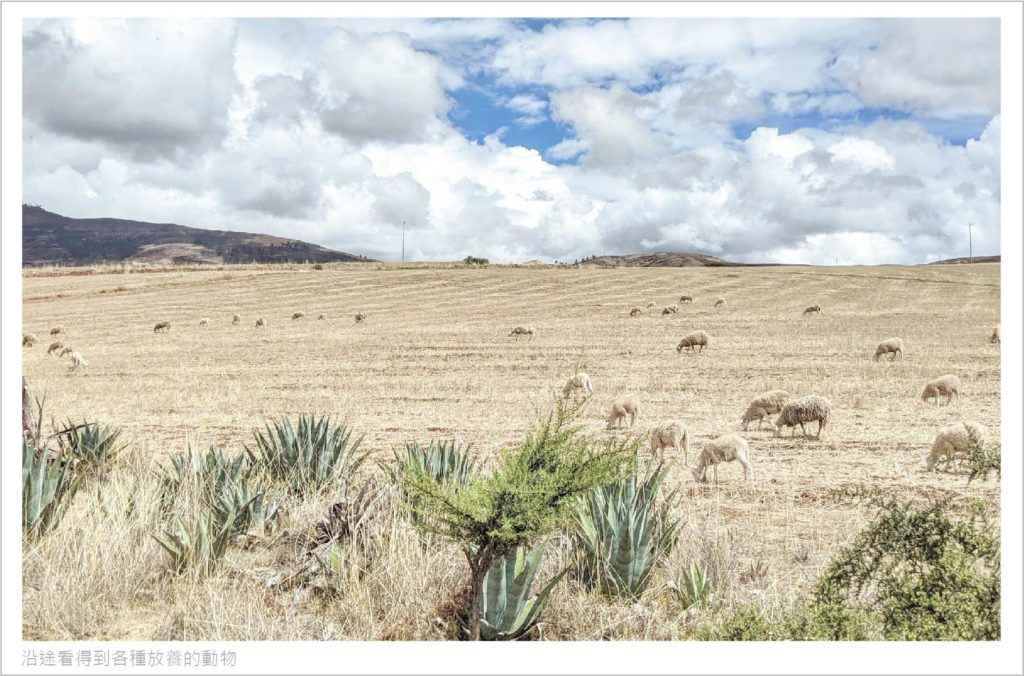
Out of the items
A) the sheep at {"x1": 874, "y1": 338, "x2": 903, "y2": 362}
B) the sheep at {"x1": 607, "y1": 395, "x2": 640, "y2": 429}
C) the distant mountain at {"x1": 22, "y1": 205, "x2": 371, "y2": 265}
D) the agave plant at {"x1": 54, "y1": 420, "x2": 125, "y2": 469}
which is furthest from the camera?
the distant mountain at {"x1": 22, "y1": 205, "x2": 371, "y2": 265}

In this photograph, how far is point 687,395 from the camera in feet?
50.5

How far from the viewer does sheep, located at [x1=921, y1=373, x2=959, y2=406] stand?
13.9 meters

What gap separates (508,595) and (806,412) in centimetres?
893

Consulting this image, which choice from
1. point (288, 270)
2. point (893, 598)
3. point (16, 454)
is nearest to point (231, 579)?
point (16, 454)

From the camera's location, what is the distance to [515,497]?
3.86m

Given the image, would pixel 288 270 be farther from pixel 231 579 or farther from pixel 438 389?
pixel 231 579

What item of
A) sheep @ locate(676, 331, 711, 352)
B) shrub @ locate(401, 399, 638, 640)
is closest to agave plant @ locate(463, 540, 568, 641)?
shrub @ locate(401, 399, 638, 640)

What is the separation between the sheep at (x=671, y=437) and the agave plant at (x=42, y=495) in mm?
6977

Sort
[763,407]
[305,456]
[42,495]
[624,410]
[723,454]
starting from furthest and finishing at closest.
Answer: [624,410]
[763,407]
[723,454]
[305,456]
[42,495]

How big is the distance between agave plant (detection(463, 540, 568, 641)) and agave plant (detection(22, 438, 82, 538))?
333cm

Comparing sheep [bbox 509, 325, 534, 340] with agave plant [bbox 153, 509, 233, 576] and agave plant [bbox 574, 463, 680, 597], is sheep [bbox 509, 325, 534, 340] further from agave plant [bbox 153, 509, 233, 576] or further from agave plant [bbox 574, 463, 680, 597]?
agave plant [bbox 153, 509, 233, 576]

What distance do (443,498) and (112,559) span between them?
7.80 feet

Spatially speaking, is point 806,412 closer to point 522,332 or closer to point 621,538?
point 621,538

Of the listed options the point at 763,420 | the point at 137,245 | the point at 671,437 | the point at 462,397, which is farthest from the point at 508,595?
the point at 137,245
